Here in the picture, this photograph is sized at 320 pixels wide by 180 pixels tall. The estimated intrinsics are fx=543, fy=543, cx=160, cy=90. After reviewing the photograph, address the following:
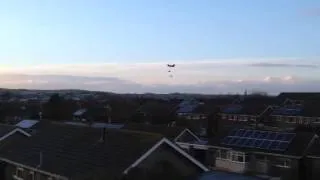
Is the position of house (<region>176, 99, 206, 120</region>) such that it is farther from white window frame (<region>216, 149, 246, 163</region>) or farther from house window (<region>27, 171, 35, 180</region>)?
house window (<region>27, 171, 35, 180</region>)

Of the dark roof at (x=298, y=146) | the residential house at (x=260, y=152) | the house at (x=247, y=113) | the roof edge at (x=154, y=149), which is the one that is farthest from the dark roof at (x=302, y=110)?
the roof edge at (x=154, y=149)

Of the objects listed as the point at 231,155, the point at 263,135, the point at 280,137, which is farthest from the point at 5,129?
the point at 280,137

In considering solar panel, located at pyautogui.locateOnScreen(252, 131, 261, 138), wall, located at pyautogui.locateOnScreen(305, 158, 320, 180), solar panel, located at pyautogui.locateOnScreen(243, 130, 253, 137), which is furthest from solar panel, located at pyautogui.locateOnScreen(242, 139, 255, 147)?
wall, located at pyautogui.locateOnScreen(305, 158, 320, 180)

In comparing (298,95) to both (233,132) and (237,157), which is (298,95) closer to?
(233,132)

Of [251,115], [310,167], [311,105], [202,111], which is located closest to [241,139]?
[310,167]

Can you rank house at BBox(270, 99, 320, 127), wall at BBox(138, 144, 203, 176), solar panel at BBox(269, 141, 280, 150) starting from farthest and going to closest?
house at BBox(270, 99, 320, 127) → solar panel at BBox(269, 141, 280, 150) → wall at BBox(138, 144, 203, 176)
